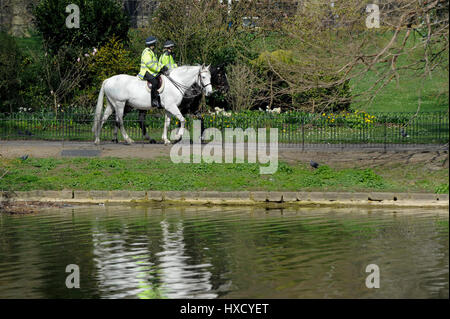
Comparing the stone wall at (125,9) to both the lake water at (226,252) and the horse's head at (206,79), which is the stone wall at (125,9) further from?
the lake water at (226,252)

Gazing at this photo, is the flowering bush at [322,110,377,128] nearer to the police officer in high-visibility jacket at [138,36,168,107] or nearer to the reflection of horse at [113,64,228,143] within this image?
the reflection of horse at [113,64,228,143]

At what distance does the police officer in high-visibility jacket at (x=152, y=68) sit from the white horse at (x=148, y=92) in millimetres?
206

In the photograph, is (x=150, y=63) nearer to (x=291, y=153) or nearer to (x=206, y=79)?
(x=206, y=79)

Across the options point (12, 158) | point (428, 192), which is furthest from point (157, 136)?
point (428, 192)

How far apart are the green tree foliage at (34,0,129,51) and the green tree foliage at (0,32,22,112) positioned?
1529 millimetres

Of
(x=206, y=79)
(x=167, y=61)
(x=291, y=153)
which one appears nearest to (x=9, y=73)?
(x=167, y=61)

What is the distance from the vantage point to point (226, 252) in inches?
555

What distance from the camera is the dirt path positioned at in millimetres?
22797

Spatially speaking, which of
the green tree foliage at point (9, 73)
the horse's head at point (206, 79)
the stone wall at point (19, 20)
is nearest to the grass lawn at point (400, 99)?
the horse's head at point (206, 79)

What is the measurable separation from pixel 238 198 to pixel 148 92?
714 cm

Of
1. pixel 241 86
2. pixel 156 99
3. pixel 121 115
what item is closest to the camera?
pixel 156 99

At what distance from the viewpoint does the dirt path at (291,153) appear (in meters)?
22.8

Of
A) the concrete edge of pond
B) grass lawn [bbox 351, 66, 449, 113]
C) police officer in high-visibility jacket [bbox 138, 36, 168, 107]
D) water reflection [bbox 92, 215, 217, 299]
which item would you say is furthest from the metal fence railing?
water reflection [bbox 92, 215, 217, 299]
